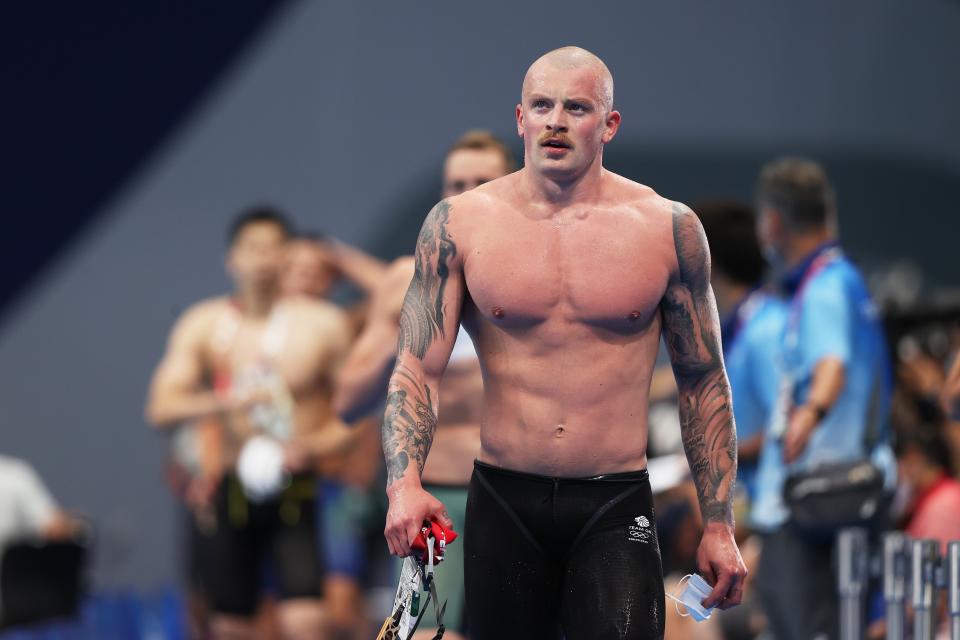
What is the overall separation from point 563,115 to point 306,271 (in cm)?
545

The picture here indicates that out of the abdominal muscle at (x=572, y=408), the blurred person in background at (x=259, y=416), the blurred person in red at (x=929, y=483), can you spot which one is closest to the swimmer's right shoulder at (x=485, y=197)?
the abdominal muscle at (x=572, y=408)

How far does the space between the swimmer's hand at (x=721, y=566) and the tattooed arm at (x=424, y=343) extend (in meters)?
0.76

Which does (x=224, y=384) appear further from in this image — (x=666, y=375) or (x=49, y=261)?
(x=49, y=261)

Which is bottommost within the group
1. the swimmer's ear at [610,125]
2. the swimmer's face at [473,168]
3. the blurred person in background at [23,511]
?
the blurred person in background at [23,511]

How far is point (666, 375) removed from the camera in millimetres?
8062

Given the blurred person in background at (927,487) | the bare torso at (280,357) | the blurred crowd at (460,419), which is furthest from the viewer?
the bare torso at (280,357)

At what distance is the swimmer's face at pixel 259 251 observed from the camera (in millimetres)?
8008

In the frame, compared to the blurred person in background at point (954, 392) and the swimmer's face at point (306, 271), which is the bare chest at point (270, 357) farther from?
the blurred person in background at point (954, 392)

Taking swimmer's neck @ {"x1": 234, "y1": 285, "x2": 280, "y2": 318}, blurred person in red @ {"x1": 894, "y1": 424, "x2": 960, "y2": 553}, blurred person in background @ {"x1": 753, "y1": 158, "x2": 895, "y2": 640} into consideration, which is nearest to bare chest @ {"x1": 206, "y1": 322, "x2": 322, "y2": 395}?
swimmer's neck @ {"x1": 234, "y1": 285, "x2": 280, "y2": 318}

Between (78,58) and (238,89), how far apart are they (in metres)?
1.25

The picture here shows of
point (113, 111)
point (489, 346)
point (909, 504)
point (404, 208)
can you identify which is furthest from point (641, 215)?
point (113, 111)

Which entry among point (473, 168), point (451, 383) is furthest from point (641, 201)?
point (451, 383)

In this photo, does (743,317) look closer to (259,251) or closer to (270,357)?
(270,357)

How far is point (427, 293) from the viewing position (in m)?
3.84
